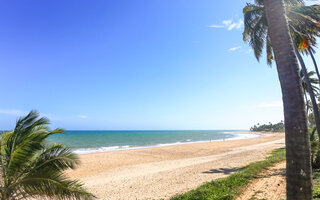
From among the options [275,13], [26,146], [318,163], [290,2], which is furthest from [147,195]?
[290,2]

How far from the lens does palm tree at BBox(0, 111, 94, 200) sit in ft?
12.8

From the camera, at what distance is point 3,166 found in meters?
3.92

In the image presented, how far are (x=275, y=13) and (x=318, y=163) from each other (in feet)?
35.1

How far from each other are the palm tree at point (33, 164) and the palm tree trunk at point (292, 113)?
429 centimetres

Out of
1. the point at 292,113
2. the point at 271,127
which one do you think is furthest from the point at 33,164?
the point at 271,127

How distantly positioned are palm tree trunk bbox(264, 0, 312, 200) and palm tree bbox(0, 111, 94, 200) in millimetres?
4287

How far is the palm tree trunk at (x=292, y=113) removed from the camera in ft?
8.29

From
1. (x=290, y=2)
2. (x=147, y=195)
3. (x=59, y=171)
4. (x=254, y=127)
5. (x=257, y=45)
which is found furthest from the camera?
(x=254, y=127)

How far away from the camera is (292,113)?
278cm

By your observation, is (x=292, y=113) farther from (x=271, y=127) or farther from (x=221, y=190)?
(x=271, y=127)

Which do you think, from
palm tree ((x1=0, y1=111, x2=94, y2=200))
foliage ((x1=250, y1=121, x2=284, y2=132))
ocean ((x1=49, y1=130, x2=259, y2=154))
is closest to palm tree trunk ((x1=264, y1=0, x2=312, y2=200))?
ocean ((x1=49, y1=130, x2=259, y2=154))

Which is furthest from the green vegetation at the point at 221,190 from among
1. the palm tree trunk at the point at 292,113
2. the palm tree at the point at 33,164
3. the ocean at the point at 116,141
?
the ocean at the point at 116,141

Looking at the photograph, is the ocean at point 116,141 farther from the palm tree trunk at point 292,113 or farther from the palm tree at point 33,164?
the palm tree trunk at point 292,113

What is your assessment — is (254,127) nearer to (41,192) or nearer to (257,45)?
(257,45)
